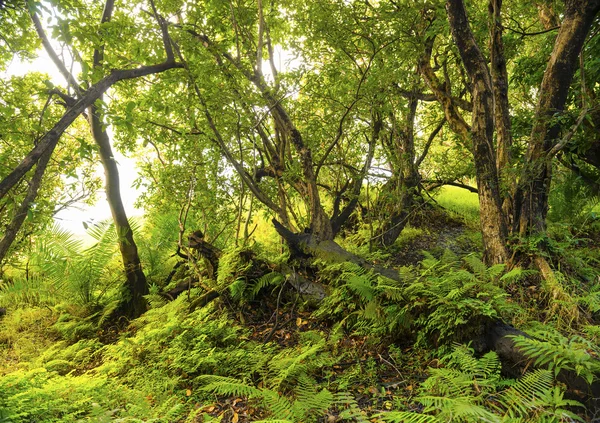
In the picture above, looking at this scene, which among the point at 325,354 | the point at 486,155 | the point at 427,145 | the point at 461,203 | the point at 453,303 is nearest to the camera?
the point at 453,303

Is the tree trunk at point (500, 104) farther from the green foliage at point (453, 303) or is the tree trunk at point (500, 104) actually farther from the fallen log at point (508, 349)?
the fallen log at point (508, 349)

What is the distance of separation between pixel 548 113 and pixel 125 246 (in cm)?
653

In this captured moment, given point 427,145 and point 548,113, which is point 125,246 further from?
point 548,113

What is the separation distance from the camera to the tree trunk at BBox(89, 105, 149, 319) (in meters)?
5.79

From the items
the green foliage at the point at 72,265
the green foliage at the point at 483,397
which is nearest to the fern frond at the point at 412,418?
the green foliage at the point at 483,397

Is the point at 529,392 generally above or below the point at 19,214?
below

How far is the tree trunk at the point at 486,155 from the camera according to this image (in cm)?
492

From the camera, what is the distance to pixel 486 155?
16.3ft

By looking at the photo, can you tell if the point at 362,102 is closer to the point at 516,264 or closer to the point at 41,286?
the point at 516,264

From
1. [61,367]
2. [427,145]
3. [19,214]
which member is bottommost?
[61,367]

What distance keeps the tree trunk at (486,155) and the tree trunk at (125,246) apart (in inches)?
212

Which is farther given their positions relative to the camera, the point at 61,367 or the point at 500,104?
the point at 500,104

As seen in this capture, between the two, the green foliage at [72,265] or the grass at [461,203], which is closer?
the green foliage at [72,265]

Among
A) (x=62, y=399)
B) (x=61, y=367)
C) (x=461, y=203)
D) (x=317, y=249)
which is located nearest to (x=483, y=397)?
(x=317, y=249)
